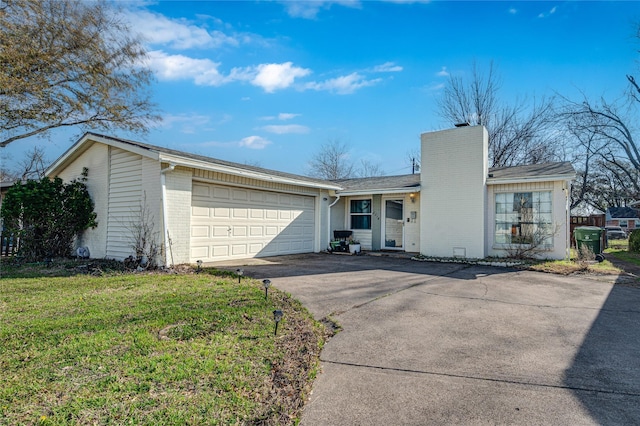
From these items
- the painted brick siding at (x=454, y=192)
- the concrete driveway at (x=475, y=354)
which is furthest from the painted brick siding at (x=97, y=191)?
the painted brick siding at (x=454, y=192)

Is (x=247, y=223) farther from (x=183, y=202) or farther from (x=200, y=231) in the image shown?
(x=183, y=202)

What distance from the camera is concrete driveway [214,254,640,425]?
8.38 ft

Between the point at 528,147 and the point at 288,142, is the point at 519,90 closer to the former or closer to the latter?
the point at 528,147

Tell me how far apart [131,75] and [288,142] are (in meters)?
8.76

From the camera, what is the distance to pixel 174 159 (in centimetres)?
823

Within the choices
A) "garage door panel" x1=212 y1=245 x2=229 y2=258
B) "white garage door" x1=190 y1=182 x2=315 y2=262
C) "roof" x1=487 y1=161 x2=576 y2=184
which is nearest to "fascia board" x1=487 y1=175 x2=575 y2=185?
"roof" x1=487 y1=161 x2=576 y2=184

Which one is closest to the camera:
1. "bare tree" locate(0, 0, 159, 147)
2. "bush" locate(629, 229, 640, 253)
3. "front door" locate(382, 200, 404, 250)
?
"bare tree" locate(0, 0, 159, 147)

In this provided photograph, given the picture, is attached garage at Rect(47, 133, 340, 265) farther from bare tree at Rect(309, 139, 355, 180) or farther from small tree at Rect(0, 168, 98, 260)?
bare tree at Rect(309, 139, 355, 180)

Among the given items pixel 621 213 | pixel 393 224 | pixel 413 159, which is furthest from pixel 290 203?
pixel 621 213

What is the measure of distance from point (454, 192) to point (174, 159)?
Answer: 8708 mm

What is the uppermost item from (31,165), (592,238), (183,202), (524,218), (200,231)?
(31,165)

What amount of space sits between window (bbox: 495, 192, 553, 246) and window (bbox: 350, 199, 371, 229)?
4.87 meters

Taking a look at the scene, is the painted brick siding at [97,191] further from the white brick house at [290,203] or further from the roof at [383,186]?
the roof at [383,186]

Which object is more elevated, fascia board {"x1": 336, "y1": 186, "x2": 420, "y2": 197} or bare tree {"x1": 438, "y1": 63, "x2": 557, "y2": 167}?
bare tree {"x1": 438, "y1": 63, "x2": 557, "y2": 167}
